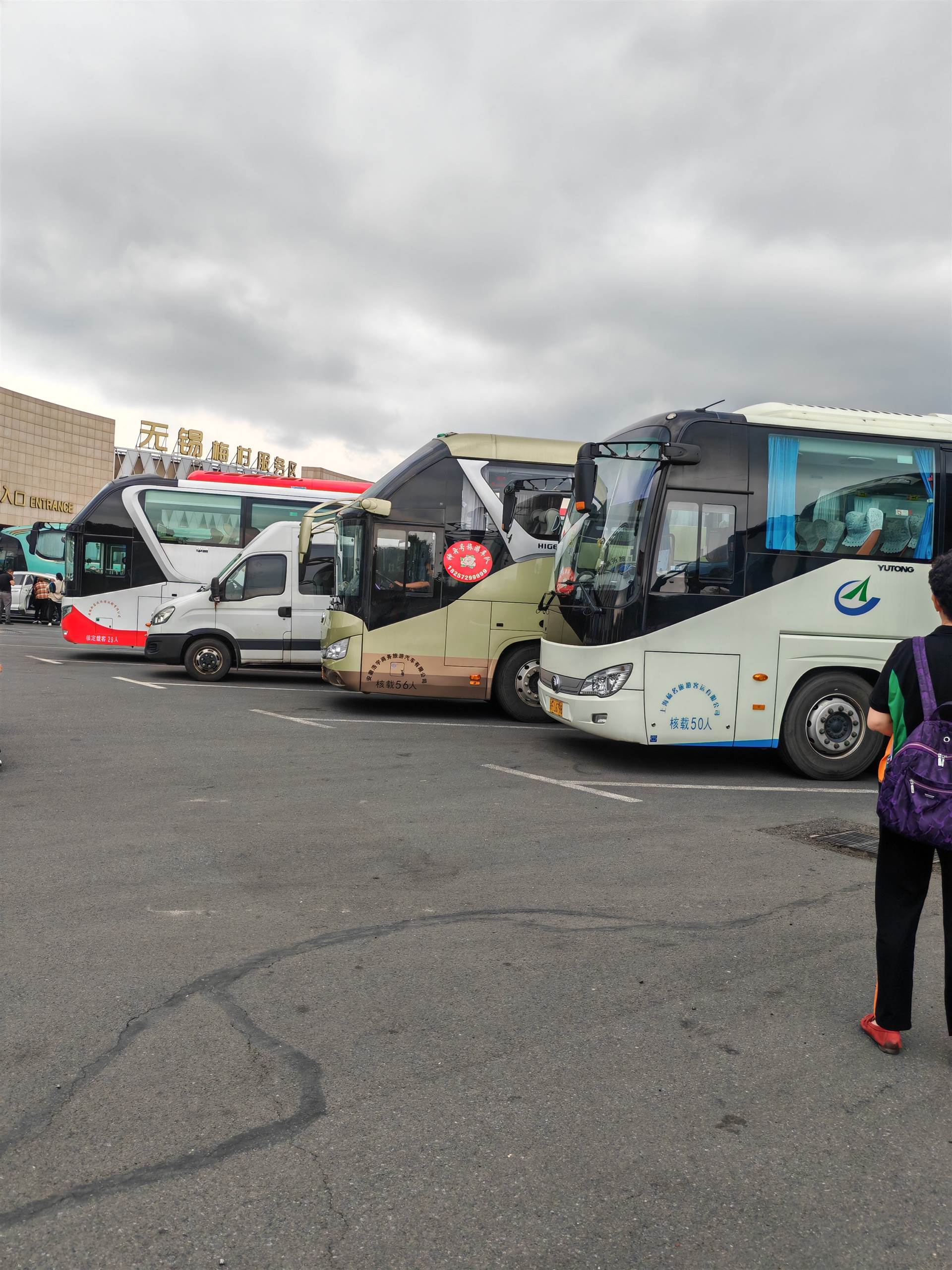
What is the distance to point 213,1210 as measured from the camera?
8.22ft

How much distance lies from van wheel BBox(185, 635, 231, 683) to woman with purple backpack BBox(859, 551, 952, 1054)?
542 inches

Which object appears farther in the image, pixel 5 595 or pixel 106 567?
pixel 5 595

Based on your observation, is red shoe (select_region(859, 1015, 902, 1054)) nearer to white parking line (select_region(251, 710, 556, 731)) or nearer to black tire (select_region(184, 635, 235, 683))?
white parking line (select_region(251, 710, 556, 731))

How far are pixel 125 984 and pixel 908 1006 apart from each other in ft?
9.68

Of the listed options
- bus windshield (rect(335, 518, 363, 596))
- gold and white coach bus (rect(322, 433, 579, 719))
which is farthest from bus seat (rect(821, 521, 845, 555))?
bus windshield (rect(335, 518, 363, 596))

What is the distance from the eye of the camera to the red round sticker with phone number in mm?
12594

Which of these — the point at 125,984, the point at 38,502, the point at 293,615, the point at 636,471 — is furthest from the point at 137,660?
the point at 38,502

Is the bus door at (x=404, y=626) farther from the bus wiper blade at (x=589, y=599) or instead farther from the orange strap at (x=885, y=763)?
the orange strap at (x=885, y=763)

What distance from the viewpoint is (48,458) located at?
64750 millimetres

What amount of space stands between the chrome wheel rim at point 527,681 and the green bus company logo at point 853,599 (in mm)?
4349

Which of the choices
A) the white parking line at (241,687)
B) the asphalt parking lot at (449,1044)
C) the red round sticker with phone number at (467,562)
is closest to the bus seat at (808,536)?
the asphalt parking lot at (449,1044)

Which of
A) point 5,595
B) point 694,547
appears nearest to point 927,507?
point 694,547

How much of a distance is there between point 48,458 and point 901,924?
69023 mm

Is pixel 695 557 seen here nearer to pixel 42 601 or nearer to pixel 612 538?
pixel 612 538
